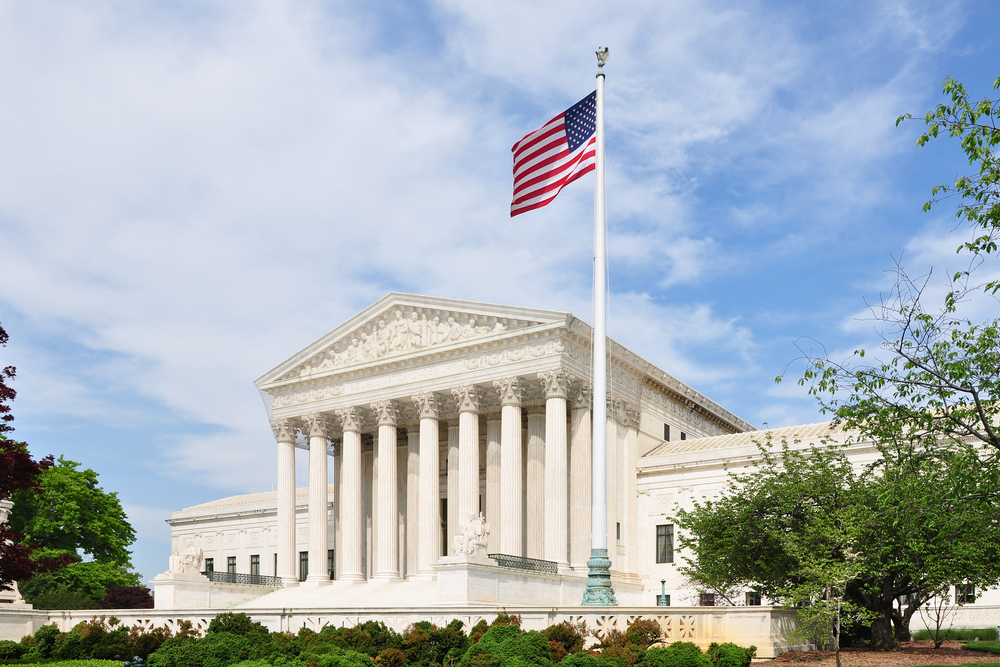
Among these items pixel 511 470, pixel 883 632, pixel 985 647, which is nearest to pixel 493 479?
pixel 511 470

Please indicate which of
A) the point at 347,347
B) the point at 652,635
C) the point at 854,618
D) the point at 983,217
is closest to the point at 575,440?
the point at 347,347

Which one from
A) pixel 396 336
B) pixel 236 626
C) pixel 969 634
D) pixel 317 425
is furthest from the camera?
pixel 317 425

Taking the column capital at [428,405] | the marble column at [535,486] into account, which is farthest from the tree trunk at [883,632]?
the column capital at [428,405]

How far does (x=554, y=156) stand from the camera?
34656 mm

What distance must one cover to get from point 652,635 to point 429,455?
2766 cm

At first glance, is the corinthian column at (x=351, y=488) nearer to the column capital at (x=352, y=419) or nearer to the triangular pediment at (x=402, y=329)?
the column capital at (x=352, y=419)

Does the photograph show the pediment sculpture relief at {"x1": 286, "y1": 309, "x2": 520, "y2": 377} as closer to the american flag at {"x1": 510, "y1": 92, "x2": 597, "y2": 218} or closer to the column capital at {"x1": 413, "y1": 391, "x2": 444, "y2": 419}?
the column capital at {"x1": 413, "y1": 391, "x2": 444, "y2": 419}

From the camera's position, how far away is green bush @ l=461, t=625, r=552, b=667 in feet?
70.8

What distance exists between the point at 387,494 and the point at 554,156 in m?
25.9

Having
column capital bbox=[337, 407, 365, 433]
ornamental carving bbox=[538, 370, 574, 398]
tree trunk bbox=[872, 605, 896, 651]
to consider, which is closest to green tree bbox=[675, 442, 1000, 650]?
tree trunk bbox=[872, 605, 896, 651]

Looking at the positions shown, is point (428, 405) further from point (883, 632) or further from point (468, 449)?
point (883, 632)

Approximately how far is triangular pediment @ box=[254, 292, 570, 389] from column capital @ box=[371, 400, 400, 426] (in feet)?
8.49

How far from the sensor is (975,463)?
67.6ft

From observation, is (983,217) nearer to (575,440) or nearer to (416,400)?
(575,440)
